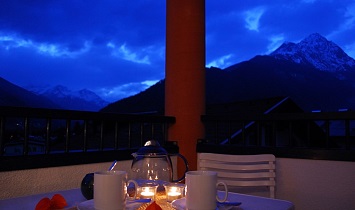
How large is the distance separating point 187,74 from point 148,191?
1.98 meters

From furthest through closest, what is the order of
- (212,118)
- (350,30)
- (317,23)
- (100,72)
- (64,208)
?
1. (100,72)
2. (317,23)
3. (350,30)
4. (212,118)
5. (64,208)

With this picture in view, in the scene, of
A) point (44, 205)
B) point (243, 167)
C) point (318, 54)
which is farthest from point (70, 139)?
point (318, 54)

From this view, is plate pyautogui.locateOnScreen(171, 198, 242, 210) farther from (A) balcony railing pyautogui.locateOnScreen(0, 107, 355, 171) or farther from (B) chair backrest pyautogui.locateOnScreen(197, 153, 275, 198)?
(A) balcony railing pyautogui.locateOnScreen(0, 107, 355, 171)

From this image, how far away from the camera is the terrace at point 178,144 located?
177cm

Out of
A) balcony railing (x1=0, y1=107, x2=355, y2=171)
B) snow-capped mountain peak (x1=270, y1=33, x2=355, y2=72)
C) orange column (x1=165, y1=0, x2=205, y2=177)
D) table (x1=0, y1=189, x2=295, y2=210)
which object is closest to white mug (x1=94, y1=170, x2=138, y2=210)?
table (x1=0, y1=189, x2=295, y2=210)

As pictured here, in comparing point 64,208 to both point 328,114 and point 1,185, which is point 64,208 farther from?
point 328,114

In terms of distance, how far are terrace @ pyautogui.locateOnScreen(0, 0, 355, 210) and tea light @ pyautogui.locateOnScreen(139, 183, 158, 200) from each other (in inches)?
40.8

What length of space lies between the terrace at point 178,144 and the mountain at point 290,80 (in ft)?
15.3

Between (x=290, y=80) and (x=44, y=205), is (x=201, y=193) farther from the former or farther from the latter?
(x=290, y=80)

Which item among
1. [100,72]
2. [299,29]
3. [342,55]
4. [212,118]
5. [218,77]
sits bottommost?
[212,118]

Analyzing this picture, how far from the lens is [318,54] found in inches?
303

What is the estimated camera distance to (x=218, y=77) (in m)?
7.84

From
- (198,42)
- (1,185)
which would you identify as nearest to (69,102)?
(198,42)

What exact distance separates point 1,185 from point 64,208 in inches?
38.1
